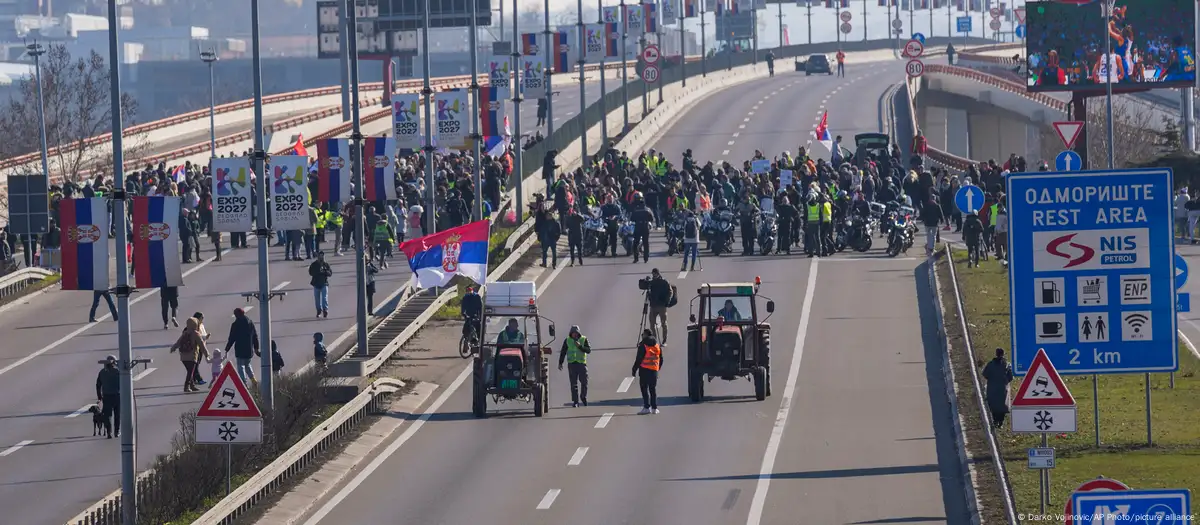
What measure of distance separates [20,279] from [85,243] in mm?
18213

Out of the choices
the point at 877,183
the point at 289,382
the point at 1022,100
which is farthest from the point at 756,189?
the point at 1022,100

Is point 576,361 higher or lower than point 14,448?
higher

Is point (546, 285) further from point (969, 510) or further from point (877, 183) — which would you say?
point (969, 510)

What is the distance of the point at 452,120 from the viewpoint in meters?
48.0

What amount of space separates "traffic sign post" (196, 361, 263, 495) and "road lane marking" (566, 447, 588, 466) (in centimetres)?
620

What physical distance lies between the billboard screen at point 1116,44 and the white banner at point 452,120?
57.4ft

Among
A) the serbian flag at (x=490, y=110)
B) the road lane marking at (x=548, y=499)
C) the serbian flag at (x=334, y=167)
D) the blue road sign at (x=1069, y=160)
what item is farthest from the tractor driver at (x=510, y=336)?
the serbian flag at (x=490, y=110)

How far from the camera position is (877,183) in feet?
164

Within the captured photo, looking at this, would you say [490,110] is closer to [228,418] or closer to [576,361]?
[576,361]

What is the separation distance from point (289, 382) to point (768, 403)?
24.5ft

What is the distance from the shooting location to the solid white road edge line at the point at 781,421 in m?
23.0

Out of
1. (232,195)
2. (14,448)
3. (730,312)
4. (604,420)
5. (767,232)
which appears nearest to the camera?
(14,448)

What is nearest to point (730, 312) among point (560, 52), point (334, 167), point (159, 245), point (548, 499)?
point (548, 499)

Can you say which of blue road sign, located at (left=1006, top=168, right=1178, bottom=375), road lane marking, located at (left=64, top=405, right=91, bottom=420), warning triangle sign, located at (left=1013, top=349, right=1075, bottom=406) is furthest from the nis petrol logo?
road lane marking, located at (left=64, top=405, right=91, bottom=420)
